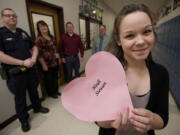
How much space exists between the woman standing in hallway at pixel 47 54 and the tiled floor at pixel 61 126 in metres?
0.66

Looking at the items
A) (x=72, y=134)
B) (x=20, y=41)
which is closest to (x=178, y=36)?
(x=72, y=134)

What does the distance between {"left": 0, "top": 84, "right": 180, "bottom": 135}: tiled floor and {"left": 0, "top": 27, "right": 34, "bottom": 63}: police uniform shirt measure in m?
1.08

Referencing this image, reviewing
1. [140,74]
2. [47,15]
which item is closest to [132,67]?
[140,74]

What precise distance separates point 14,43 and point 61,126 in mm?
1406

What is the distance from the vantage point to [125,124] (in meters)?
0.38

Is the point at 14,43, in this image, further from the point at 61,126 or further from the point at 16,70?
the point at 61,126

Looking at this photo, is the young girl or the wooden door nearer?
the young girl

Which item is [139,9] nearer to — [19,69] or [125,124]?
[125,124]

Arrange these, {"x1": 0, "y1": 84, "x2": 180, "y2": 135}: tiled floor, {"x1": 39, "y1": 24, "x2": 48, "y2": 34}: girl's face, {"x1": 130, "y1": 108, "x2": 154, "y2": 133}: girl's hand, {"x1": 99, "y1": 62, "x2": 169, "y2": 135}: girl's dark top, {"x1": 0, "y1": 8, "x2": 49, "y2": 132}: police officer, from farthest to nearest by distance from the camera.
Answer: {"x1": 39, "y1": 24, "x2": 48, "y2": 34}: girl's face
{"x1": 0, "y1": 84, "x2": 180, "y2": 135}: tiled floor
{"x1": 0, "y1": 8, "x2": 49, "y2": 132}: police officer
{"x1": 99, "y1": 62, "x2": 169, "y2": 135}: girl's dark top
{"x1": 130, "y1": 108, "x2": 154, "y2": 133}: girl's hand

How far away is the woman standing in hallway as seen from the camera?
192cm

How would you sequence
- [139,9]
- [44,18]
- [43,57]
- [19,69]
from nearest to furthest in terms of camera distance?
[139,9] < [19,69] < [43,57] < [44,18]

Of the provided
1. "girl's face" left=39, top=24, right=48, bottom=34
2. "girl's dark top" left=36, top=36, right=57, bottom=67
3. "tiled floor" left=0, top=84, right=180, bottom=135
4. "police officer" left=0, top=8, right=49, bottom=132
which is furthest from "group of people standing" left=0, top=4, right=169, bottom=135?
"girl's face" left=39, top=24, right=48, bottom=34

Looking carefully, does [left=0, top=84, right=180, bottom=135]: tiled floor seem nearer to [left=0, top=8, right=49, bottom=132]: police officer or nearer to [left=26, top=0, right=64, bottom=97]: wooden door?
[left=0, top=8, right=49, bottom=132]: police officer

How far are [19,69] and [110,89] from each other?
4.77ft
